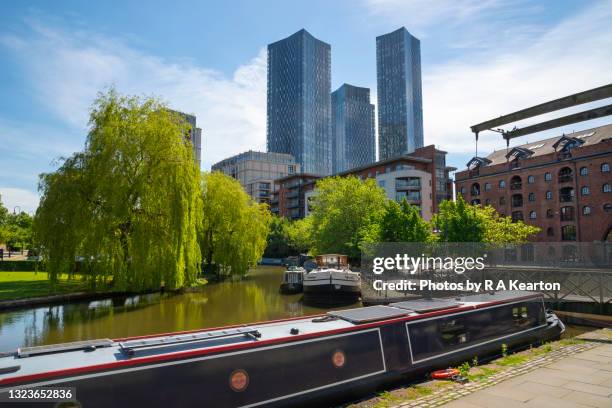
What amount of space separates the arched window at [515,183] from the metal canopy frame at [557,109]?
41044mm

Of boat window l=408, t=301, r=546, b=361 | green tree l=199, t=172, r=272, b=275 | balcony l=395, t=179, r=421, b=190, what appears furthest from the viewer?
balcony l=395, t=179, r=421, b=190

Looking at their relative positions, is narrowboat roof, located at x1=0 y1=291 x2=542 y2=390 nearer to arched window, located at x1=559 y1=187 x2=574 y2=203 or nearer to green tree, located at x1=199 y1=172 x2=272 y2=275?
green tree, located at x1=199 y1=172 x2=272 y2=275

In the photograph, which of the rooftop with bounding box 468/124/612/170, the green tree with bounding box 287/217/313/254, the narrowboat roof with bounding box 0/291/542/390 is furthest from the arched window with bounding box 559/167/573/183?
the narrowboat roof with bounding box 0/291/542/390

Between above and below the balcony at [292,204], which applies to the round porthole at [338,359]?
below

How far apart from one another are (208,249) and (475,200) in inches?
1540

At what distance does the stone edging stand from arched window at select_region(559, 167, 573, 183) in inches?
1742

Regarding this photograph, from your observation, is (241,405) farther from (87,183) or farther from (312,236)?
(312,236)

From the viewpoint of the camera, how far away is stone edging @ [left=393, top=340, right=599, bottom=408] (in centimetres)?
688

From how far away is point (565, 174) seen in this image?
4753cm

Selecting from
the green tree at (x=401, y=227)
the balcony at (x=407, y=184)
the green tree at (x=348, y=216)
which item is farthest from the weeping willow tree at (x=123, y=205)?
the balcony at (x=407, y=184)

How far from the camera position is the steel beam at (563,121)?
1340cm

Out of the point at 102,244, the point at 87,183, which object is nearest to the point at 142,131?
the point at 87,183

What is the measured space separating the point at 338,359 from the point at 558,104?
11289 mm

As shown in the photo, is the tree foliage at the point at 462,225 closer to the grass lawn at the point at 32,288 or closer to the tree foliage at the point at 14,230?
the grass lawn at the point at 32,288
